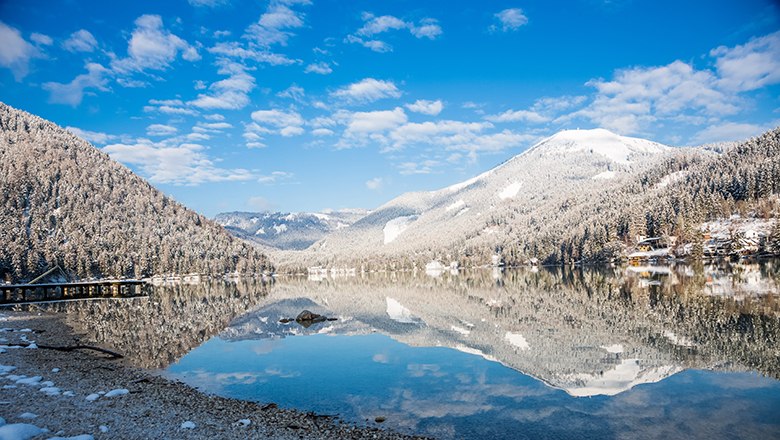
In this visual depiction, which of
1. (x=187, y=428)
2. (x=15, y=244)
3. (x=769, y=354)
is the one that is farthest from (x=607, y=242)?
(x=15, y=244)

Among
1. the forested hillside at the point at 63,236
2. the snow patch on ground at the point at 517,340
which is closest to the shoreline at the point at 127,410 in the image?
the snow patch on ground at the point at 517,340

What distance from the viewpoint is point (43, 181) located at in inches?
7534

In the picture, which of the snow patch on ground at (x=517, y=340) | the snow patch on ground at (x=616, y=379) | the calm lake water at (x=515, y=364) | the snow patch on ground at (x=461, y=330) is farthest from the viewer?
the snow patch on ground at (x=461, y=330)

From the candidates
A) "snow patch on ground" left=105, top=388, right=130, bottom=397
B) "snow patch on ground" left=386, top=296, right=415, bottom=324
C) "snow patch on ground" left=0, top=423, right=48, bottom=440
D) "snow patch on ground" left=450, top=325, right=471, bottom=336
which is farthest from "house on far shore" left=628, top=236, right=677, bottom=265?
"snow patch on ground" left=0, top=423, right=48, bottom=440

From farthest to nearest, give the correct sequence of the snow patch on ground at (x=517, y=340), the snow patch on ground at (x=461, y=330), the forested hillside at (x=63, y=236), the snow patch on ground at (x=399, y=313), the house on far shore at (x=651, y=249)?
1. the house on far shore at (x=651, y=249)
2. the forested hillside at (x=63, y=236)
3. the snow patch on ground at (x=399, y=313)
4. the snow patch on ground at (x=461, y=330)
5. the snow patch on ground at (x=517, y=340)

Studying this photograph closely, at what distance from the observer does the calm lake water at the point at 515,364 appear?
63.1 ft

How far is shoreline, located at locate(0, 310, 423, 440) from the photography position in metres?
15.8

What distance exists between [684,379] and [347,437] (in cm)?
1822

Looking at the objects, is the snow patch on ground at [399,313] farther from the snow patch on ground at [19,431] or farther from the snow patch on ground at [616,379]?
the snow patch on ground at [19,431]

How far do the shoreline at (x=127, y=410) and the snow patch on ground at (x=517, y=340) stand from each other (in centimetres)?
1857

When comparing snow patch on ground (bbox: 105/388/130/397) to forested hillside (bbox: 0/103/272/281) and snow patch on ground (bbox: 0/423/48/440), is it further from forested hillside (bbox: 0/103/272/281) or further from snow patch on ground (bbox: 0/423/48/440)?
forested hillside (bbox: 0/103/272/281)

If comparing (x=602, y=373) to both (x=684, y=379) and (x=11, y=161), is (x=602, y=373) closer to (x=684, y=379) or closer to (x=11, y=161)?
(x=684, y=379)

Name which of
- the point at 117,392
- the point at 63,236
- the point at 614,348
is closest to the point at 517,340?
the point at 614,348

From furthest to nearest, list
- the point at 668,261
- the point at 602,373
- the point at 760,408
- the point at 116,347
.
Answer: the point at 668,261, the point at 116,347, the point at 602,373, the point at 760,408
